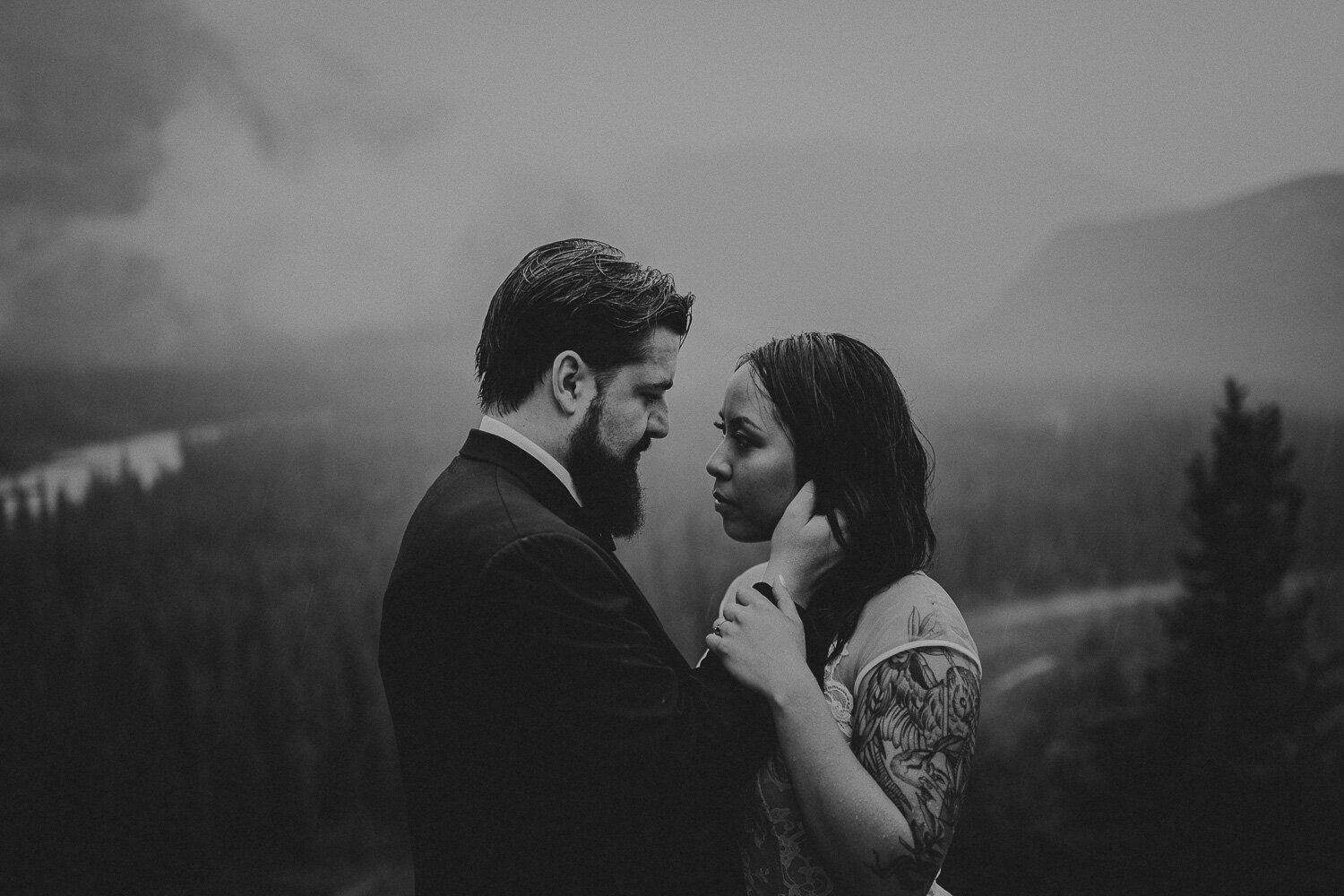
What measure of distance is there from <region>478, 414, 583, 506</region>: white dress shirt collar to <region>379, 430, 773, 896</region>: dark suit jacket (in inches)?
1.0

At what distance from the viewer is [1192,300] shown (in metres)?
12.9

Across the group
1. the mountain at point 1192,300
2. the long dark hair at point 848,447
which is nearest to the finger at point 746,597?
the long dark hair at point 848,447

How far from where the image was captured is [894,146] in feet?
38.1

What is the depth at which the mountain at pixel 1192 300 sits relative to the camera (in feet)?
36.0

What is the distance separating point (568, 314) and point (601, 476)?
403mm

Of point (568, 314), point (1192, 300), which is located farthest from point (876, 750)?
point (1192, 300)

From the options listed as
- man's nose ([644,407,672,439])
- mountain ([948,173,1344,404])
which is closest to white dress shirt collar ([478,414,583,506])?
man's nose ([644,407,672,439])

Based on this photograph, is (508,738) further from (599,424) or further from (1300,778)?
(1300,778)

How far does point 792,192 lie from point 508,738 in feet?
37.7

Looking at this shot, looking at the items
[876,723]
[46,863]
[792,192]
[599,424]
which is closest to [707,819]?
[876,723]

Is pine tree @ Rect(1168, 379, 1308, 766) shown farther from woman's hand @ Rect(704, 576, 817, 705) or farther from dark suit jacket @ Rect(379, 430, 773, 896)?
dark suit jacket @ Rect(379, 430, 773, 896)

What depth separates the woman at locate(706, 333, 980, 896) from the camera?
4.96 feet

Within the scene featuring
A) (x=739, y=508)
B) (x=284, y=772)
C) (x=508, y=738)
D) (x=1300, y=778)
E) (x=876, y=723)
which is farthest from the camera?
(x=1300, y=778)

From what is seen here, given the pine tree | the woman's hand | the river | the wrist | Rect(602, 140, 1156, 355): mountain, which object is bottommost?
the pine tree
